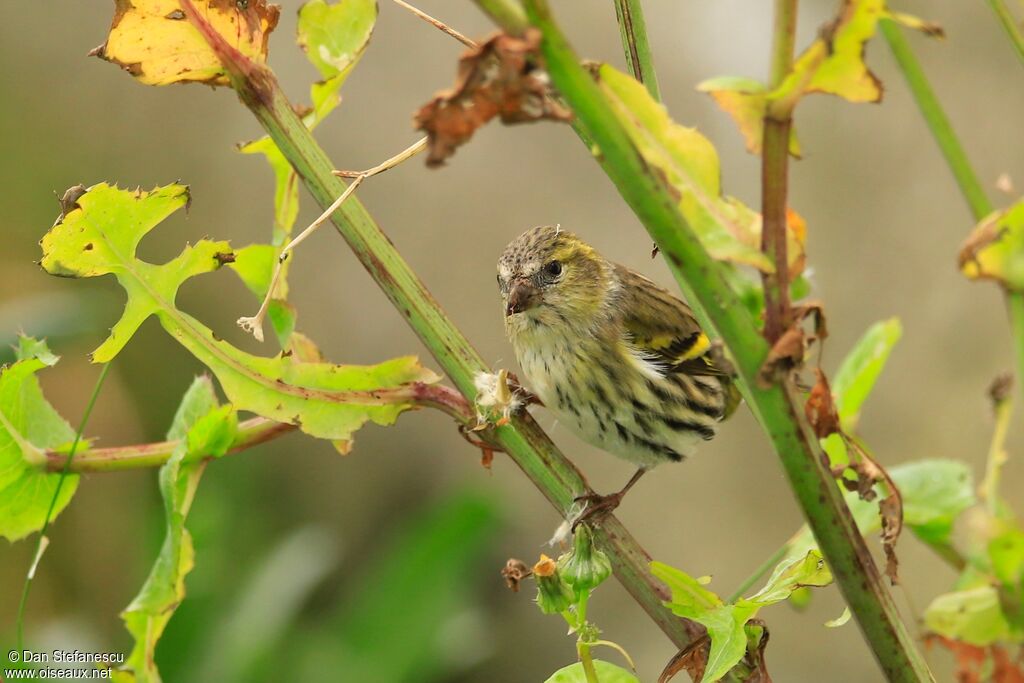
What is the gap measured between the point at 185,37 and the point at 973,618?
0.79m

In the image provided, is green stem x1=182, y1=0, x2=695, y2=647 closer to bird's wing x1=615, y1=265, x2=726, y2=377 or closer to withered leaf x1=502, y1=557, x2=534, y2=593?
withered leaf x1=502, y1=557, x2=534, y2=593

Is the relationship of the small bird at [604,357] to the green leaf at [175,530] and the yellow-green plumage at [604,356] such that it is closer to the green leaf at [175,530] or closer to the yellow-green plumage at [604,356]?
the yellow-green plumage at [604,356]

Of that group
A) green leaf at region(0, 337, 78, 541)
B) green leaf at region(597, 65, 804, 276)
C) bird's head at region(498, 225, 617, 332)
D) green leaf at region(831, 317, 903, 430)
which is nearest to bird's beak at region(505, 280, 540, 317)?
bird's head at region(498, 225, 617, 332)

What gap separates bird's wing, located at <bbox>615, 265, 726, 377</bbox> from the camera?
1704 mm

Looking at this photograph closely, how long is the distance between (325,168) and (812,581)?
16.3 inches

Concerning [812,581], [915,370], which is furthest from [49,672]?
[915,370]

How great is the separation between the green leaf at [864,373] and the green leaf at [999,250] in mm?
127

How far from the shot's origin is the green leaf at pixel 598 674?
2.20ft

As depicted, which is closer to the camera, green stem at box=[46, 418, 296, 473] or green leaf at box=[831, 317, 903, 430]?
green stem at box=[46, 418, 296, 473]

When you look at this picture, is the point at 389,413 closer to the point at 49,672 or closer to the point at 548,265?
the point at 49,672

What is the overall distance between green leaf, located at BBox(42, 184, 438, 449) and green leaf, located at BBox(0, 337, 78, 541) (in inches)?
3.0

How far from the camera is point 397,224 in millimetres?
3711

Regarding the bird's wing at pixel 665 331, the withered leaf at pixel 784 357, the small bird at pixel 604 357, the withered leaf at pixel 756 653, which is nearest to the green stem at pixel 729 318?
the withered leaf at pixel 784 357

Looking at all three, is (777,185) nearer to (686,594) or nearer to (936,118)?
(686,594)
